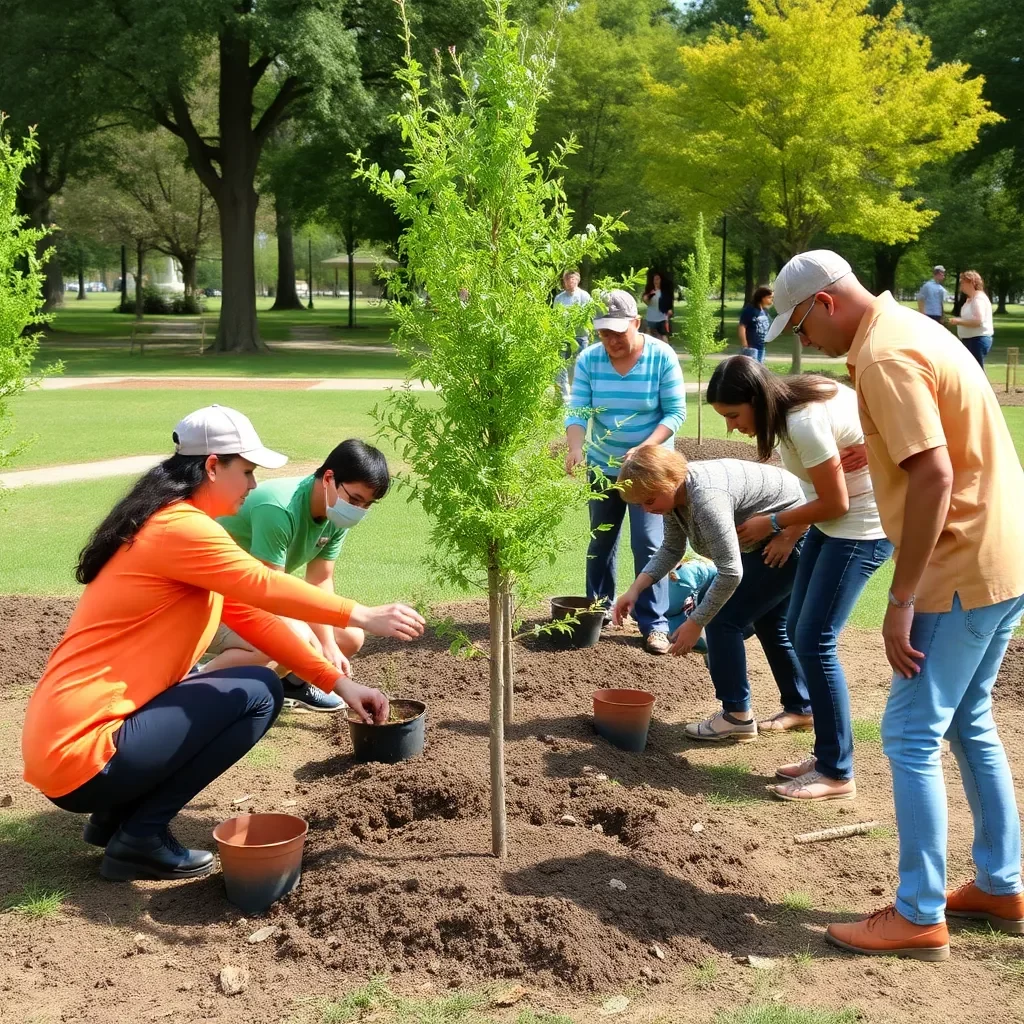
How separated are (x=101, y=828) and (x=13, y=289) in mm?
3962

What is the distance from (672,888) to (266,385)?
20.5m

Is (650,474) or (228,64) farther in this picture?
(228,64)

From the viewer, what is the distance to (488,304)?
3.66 metres

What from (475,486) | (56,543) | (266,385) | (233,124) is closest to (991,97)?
(233,124)

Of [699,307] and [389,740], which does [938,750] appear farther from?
[699,307]

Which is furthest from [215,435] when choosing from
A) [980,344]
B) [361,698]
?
[980,344]

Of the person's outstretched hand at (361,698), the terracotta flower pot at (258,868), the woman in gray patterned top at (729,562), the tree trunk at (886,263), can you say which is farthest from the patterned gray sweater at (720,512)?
the tree trunk at (886,263)

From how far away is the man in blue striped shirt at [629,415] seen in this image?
6.63 metres

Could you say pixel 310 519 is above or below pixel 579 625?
above

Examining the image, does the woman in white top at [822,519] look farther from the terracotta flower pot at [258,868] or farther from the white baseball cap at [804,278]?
the terracotta flower pot at [258,868]

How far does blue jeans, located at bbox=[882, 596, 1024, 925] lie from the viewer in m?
3.36

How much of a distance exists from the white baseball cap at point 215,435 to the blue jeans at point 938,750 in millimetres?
2202

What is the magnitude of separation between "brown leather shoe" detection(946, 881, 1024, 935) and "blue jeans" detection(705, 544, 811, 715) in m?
1.67

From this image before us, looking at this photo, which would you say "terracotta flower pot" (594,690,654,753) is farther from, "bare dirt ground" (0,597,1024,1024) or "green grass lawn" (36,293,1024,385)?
"green grass lawn" (36,293,1024,385)
